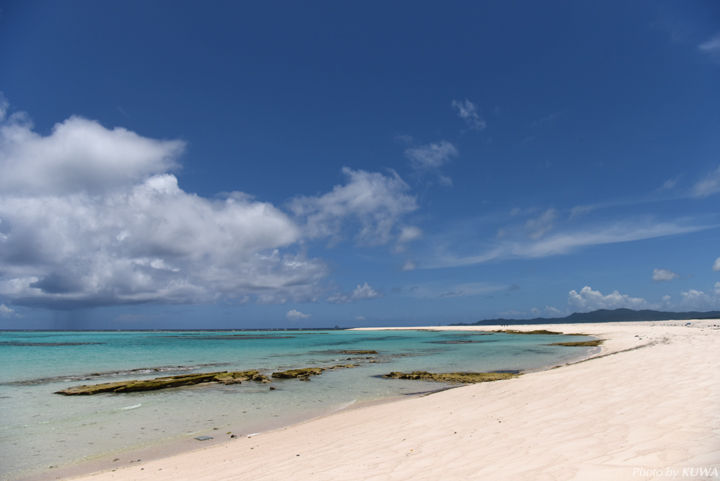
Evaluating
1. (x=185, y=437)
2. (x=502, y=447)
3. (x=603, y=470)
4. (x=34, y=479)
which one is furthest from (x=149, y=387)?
(x=603, y=470)

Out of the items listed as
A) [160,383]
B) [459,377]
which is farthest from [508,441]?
[160,383]

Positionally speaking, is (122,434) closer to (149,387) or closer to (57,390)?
(149,387)

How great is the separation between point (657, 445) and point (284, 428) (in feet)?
33.7

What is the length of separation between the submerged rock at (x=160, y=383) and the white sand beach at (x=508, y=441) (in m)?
11.6

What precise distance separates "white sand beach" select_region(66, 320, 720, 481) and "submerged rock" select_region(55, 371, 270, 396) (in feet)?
38.0

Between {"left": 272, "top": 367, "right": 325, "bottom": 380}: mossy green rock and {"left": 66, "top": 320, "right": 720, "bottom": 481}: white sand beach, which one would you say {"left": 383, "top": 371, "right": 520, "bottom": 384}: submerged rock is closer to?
{"left": 272, "top": 367, "right": 325, "bottom": 380}: mossy green rock

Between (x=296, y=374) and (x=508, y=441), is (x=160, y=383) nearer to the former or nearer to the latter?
(x=296, y=374)

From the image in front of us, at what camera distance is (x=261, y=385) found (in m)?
20.5

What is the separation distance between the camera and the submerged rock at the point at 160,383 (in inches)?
738

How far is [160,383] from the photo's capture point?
20.1m

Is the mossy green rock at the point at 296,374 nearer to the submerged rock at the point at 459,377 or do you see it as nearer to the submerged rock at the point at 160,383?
the submerged rock at the point at 160,383

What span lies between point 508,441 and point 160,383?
20.0 m

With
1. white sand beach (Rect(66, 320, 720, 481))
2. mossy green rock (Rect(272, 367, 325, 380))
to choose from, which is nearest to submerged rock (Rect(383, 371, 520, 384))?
mossy green rock (Rect(272, 367, 325, 380))

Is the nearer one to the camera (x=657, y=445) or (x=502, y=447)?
(x=657, y=445)
